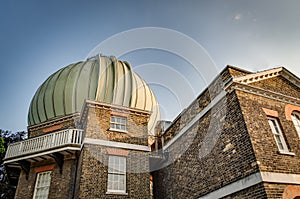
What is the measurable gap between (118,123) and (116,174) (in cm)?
333

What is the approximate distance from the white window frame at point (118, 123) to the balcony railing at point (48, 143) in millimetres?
2103

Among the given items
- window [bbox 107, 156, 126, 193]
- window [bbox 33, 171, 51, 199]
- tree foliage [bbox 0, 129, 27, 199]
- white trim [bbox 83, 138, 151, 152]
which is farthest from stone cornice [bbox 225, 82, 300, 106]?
tree foliage [bbox 0, 129, 27, 199]

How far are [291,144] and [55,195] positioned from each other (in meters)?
13.1

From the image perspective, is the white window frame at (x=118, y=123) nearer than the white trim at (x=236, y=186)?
No

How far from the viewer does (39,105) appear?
19.4 m

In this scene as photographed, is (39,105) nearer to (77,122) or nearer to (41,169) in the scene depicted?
(77,122)

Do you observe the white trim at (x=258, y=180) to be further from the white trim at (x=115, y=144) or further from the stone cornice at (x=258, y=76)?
the white trim at (x=115, y=144)

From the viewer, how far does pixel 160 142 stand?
17.1 metres

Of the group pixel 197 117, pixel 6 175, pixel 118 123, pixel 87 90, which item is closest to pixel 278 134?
pixel 197 117

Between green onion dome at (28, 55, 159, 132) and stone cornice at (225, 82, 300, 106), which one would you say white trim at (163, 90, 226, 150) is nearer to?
stone cornice at (225, 82, 300, 106)

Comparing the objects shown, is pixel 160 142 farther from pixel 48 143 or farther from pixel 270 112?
pixel 270 112

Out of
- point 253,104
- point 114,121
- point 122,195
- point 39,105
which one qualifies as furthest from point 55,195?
point 253,104

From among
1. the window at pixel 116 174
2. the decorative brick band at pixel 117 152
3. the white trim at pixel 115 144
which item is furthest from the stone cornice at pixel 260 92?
the window at pixel 116 174

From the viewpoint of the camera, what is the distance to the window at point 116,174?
44.1ft
